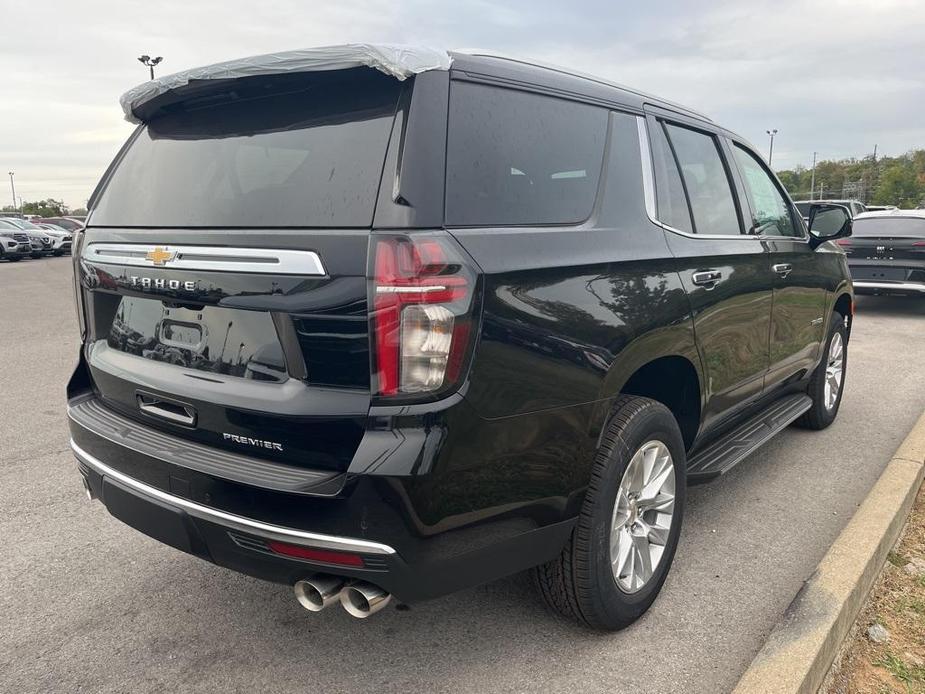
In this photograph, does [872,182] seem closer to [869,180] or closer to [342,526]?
[869,180]

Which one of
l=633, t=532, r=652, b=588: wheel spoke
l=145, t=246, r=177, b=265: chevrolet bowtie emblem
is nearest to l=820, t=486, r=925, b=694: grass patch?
l=633, t=532, r=652, b=588: wheel spoke

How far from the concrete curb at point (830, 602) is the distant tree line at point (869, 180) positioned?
56819mm

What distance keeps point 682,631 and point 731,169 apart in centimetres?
234

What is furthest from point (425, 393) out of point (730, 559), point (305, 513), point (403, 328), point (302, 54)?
point (730, 559)

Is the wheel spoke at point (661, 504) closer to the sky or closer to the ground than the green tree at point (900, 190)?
closer to the ground

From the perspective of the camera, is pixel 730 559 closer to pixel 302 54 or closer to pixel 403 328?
pixel 403 328

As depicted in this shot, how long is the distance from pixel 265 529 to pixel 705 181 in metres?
2.57

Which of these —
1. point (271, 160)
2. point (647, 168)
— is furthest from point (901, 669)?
point (271, 160)

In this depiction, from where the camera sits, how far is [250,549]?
210cm

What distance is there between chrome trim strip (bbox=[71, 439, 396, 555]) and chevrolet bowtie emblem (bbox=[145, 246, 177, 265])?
696 millimetres

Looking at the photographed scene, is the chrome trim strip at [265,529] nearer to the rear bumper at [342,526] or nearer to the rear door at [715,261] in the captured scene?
the rear bumper at [342,526]

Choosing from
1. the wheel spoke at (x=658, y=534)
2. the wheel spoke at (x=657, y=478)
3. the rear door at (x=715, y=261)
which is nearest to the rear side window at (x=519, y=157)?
the rear door at (x=715, y=261)

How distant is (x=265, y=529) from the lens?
80.1 inches

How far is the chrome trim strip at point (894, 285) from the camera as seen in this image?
1024 centimetres
